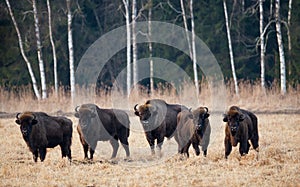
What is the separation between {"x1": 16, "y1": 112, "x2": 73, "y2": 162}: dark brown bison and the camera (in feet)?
49.3

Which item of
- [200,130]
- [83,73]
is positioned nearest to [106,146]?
[200,130]

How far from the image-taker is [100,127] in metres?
16.9

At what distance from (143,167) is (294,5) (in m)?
22.2

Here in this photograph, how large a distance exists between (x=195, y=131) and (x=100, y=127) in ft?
8.88

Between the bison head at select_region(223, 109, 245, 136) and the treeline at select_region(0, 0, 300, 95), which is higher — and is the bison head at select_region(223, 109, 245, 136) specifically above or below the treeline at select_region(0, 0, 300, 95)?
below

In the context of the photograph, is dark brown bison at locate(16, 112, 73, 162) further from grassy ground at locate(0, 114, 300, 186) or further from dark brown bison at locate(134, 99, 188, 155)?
dark brown bison at locate(134, 99, 188, 155)

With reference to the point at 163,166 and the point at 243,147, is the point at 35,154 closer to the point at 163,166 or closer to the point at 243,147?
the point at 163,166

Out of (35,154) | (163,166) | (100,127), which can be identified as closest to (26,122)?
(35,154)

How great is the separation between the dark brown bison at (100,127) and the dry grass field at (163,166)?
1.34 ft

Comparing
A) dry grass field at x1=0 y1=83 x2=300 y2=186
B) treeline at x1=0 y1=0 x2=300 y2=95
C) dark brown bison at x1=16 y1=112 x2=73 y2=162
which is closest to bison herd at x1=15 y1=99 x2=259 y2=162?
dark brown bison at x1=16 y1=112 x2=73 y2=162

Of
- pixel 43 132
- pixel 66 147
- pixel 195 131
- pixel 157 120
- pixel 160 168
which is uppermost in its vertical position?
pixel 157 120

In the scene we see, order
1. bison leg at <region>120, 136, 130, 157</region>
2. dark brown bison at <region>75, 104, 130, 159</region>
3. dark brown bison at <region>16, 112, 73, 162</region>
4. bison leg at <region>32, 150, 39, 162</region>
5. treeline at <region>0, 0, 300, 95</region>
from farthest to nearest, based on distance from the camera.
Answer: treeline at <region>0, 0, 300, 95</region>, bison leg at <region>120, 136, 130, 157</region>, dark brown bison at <region>75, 104, 130, 159</region>, bison leg at <region>32, 150, 39, 162</region>, dark brown bison at <region>16, 112, 73, 162</region>

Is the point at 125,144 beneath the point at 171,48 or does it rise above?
beneath

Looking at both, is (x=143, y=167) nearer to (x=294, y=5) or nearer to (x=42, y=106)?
(x=42, y=106)
